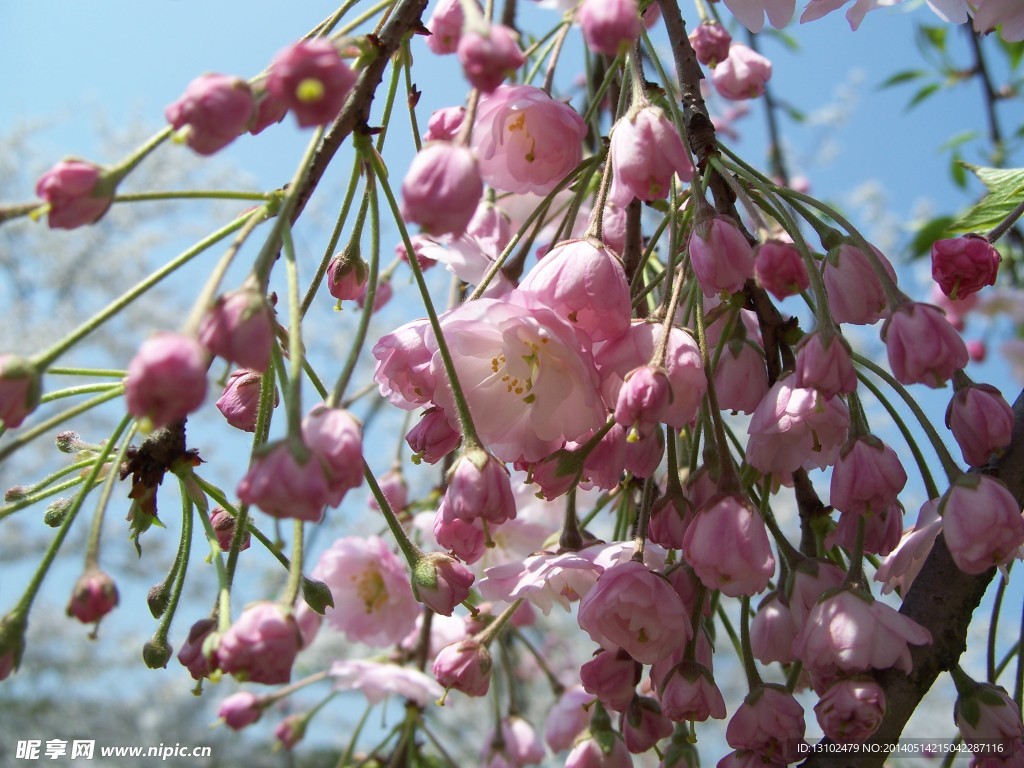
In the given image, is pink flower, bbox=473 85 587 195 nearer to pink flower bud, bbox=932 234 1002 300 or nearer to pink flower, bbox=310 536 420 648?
pink flower bud, bbox=932 234 1002 300

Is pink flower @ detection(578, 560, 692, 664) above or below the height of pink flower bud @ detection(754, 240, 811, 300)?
below

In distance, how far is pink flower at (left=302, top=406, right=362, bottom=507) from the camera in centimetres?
63

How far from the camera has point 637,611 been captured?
34.1 inches

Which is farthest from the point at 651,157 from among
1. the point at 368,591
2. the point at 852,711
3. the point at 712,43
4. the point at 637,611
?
the point at 368,591

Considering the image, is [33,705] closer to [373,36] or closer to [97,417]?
[97,417]

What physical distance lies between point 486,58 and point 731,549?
19.9 inches

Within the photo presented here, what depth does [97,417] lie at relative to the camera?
24.5 feet

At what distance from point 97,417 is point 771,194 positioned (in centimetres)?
764

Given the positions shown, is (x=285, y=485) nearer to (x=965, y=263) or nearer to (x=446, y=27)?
(x=446, y=27)

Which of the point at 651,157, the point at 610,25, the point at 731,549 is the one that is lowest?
the point at 731,549

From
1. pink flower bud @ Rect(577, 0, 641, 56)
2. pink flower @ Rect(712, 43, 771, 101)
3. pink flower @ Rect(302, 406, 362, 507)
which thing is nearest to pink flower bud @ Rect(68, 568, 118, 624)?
pink flower @ Rect(302, 406, 362, 507)

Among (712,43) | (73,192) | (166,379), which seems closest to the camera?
(166,379)

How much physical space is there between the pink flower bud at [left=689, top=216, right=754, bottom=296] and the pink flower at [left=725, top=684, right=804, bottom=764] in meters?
0.44

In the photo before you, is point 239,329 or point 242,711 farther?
point 242,711
